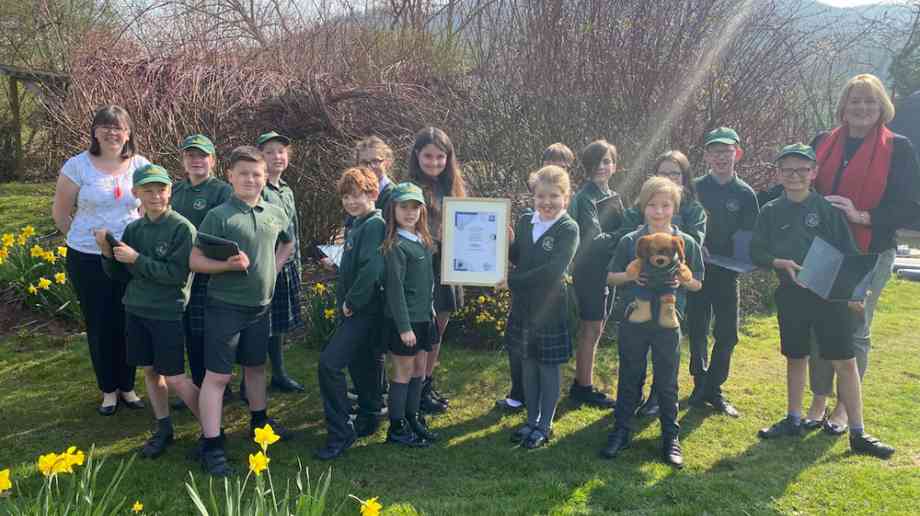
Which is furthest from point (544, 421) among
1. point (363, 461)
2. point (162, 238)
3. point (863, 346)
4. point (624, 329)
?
point (162, 238)

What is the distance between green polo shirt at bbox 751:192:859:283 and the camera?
359cm

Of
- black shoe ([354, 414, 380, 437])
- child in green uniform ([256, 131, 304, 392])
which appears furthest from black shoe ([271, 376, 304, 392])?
black shoe ([354, 414, 380, 437])

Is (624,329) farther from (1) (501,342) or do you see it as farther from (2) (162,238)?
(2) (162,238)

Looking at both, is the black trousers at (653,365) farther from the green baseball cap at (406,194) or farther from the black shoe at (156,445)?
the black shoe at (156,445)

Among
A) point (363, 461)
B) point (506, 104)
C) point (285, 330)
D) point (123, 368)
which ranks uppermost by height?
point (506, 104)

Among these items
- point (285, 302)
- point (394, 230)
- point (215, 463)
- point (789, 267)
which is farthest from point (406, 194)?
point (789, 267)

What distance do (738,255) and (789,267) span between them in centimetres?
42

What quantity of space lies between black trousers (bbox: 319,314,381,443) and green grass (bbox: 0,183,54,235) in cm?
729

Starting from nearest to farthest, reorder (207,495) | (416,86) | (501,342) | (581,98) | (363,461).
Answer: (207,495)
(363,461)
(501,342)
(581,98)
(416,86)

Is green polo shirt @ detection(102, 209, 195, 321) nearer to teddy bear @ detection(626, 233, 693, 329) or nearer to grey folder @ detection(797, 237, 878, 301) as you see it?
teddy bear @ detection(626, 233, 693, 329)

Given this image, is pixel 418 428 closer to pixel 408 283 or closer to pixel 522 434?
pixel 522 434

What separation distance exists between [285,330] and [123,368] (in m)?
1.13

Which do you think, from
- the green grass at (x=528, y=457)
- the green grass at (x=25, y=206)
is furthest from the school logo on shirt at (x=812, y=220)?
the green grass at (x=25, y=206)

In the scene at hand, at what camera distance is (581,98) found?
238 inches
